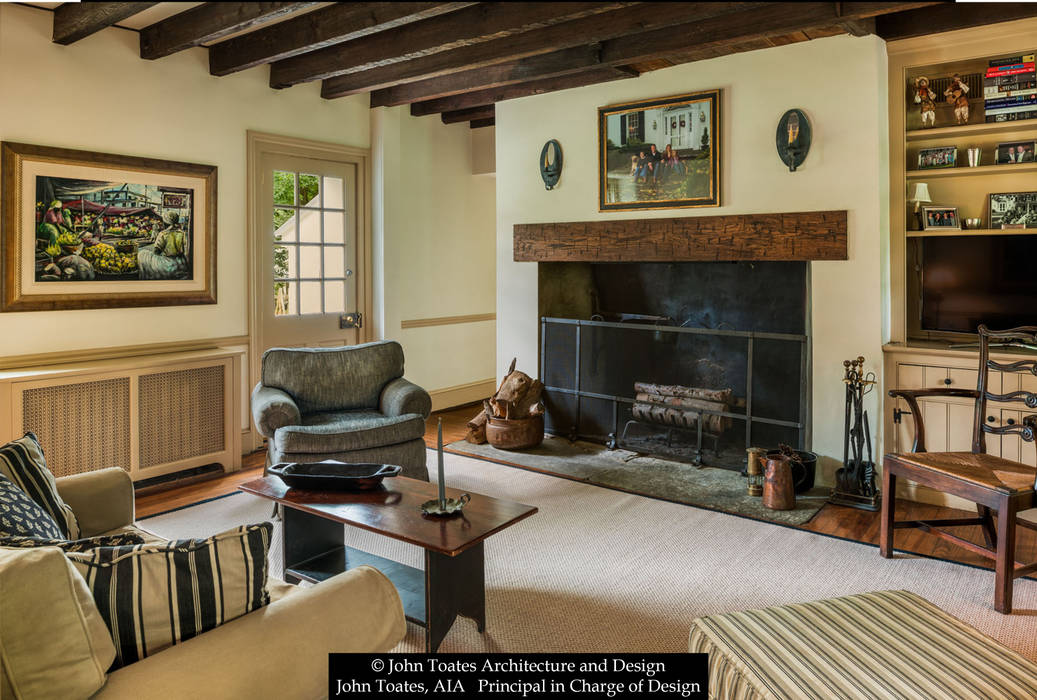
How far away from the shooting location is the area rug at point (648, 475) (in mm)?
3693

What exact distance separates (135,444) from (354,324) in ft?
6.45

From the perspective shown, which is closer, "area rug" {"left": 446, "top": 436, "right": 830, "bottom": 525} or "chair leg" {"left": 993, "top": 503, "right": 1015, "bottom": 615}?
"chair leg" {"left": 993, "top": 503, "right": 1015, "bottom": 615}

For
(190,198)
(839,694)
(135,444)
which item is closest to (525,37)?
(190,198)

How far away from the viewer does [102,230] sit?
4.05 meters

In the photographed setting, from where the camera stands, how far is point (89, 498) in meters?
2.30

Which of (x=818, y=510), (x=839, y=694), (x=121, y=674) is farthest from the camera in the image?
(x=818, y=510)

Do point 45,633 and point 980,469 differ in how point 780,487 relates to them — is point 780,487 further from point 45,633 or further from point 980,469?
point 45,633

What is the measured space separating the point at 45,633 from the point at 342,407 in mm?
3007

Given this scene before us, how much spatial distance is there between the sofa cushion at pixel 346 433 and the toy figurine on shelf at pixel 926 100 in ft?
10.4

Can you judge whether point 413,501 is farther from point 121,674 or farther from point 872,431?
point 872,431

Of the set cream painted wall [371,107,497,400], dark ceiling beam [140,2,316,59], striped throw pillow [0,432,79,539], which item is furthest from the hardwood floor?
dark ceiling beam [140,2,316,59]

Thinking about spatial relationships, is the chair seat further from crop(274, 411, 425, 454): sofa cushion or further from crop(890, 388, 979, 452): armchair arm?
crop(274, 411, 425, 454): sofa cushion

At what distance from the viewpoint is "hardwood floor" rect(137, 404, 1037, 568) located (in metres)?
3.12

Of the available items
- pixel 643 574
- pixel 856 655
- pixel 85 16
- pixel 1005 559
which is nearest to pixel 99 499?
pixel 643 574
